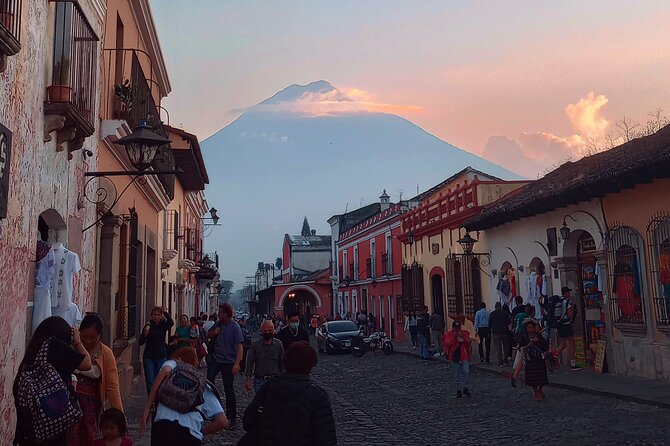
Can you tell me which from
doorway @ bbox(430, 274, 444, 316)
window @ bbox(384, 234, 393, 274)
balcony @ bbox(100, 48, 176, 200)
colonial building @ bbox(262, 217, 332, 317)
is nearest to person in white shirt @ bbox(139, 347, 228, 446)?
balcony @ bbox(100, 48, 176, 200)

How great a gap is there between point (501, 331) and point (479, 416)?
22.3 feet

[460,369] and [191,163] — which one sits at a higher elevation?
[191,163]

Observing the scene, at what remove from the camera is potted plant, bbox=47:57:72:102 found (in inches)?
262

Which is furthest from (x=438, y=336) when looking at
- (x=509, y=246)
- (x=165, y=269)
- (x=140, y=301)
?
(x=140, y=301)

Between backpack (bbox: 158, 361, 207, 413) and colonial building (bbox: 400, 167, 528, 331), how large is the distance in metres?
16.2

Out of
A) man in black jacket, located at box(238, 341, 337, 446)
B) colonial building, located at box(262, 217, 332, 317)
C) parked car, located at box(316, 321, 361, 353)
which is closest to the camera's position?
man in black jacket, located at box(238, 341, 337, 446)

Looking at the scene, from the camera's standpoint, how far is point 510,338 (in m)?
16.8

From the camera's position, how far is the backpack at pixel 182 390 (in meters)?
4.50

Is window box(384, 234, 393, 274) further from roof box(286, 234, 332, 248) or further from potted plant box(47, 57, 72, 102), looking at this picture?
potted plant box(47, 57, 72, 102)

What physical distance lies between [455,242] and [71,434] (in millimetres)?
20782

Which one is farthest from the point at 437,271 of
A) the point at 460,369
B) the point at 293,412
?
the point at 293,412

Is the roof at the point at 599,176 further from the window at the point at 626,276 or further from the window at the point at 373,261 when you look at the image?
the window at the point at 373,261

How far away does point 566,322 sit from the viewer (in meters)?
15.0

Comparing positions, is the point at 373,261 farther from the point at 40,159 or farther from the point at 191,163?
the point at 40,159
